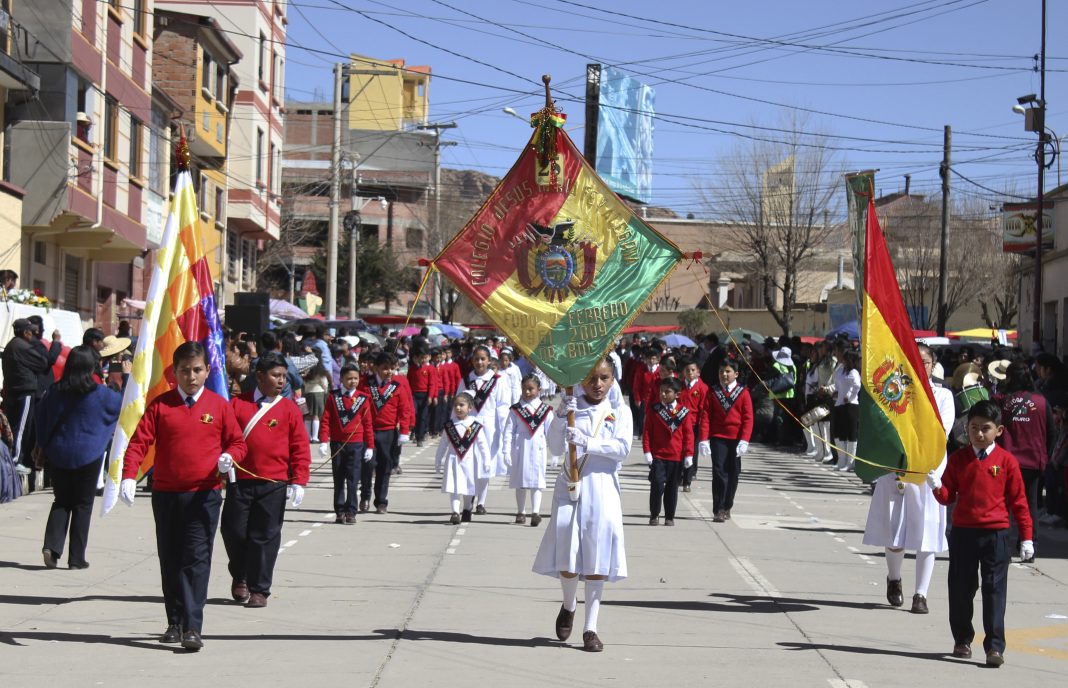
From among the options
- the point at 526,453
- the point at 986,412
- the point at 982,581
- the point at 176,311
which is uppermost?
the point at 176,311

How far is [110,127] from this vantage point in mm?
29156

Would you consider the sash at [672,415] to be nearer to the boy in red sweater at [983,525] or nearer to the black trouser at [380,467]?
the black trouser at [380,467]

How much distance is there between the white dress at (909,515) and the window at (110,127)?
2156 centimetres

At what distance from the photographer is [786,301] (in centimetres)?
5034

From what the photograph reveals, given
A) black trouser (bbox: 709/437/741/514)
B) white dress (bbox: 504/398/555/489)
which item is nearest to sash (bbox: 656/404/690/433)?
black trouser (bbox: 709/437/741/514)

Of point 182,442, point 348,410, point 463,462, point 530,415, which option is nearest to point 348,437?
point 348,410

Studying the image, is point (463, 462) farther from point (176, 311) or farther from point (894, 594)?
point (894, 594)

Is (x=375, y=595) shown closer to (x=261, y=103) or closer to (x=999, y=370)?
(x=999, y=370)

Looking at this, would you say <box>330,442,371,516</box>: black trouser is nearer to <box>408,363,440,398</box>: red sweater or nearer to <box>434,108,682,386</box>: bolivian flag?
<box>434,108,682,386</box>: bolivian flag

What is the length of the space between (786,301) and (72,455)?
40875 mm

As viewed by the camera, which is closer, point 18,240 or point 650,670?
point 650,670

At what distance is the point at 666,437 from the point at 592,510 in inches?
283

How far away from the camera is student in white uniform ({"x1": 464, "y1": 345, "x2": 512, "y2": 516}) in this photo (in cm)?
1617

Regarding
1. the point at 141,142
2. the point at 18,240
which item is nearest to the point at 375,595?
the point at 18,240
